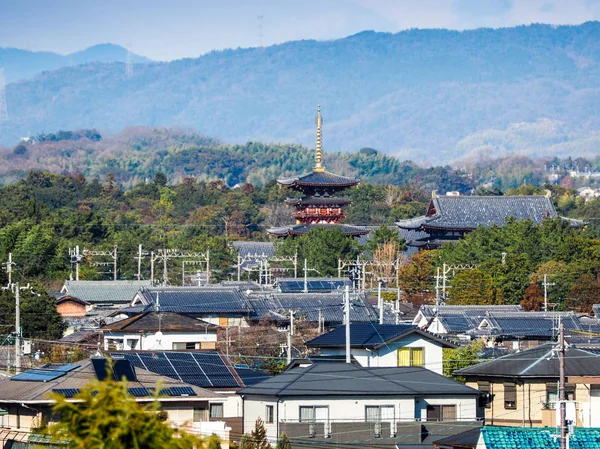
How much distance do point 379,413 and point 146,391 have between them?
14.2 ft

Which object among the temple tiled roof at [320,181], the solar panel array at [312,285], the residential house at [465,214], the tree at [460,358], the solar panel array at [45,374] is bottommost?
the tree at [460,358]

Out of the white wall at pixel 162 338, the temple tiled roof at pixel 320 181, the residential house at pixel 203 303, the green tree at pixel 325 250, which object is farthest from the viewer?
the temple tiled roof at pixel 320 181

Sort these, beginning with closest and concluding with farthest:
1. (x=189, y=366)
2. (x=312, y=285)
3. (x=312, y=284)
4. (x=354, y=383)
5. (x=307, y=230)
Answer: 1. (x=354, y=383)
2. (x=189, y=366)
3. (x=312, y=285)
4. (x=312, y=284)
5. (x=307, y=230)

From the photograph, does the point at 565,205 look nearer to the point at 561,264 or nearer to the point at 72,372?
the point at 561,264

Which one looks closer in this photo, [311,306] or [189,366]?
[189,366]

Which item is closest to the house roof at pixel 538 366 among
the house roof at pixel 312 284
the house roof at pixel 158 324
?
the house roof at pixel 158 324

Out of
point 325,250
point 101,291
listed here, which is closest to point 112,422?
point 101,291

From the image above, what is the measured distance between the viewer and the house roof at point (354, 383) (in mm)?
26141

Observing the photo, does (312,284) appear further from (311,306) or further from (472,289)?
(311,306)

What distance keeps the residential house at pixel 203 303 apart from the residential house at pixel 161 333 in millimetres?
5153

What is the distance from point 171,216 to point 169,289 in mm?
57020

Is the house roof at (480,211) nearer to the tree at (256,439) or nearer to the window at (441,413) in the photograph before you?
the window at (441,413)

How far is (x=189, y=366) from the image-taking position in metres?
30.0

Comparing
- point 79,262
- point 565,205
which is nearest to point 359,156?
point 565,205
